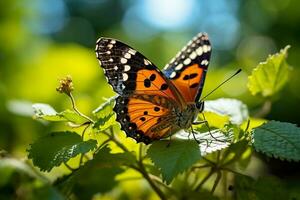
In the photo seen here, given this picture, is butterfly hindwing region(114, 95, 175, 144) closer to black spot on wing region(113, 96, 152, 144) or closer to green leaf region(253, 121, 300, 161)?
black spot on wing region(113, 96, 152, 144)

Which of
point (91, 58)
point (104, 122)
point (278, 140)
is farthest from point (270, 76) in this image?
point (91, 58)

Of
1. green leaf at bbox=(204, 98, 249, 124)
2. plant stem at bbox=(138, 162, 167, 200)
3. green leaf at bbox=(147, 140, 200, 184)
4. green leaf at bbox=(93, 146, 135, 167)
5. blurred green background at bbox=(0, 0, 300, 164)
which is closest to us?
green leaf at bbox=(147, 140, 200, 184)

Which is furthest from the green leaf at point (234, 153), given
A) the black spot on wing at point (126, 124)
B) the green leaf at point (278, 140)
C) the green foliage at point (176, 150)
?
the black spot on wing at point (126, 124)

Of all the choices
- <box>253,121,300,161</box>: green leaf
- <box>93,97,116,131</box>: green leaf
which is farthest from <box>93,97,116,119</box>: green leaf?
<box>253,121,300,161</box>: green leaf

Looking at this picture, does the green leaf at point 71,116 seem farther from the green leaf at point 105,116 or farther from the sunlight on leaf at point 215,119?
the sunlight on leaf at point 215,119

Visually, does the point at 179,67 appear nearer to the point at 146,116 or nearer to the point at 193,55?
the point at 193,55

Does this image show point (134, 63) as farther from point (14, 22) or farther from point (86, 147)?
point (14, 22)
